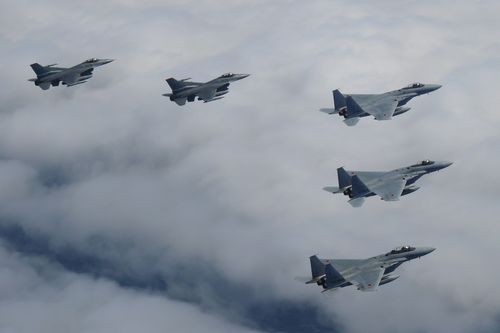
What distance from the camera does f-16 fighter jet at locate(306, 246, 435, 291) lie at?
13362cm

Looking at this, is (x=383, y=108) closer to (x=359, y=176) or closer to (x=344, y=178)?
(x=359, y=176)

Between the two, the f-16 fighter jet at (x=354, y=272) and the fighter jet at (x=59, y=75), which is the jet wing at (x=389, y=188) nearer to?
the f-16 fighter jet at (x=354, y=272)

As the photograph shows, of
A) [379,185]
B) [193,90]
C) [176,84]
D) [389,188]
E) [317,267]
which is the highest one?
[176,84]

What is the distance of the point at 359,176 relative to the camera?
150750 millimetres

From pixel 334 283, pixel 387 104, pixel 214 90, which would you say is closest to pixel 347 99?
pixel 387 104

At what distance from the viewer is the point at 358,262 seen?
138 meters

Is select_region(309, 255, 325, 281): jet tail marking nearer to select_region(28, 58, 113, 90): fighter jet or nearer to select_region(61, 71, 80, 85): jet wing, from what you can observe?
select_region(28, 58, 113, 90): fighter jet

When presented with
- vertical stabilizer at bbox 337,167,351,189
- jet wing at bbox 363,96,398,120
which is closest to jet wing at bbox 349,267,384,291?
vertical stabilizer at bbox 337,167,351,189

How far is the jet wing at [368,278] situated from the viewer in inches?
5221

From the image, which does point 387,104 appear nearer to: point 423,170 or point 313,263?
point 423,170

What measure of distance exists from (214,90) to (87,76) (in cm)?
3456

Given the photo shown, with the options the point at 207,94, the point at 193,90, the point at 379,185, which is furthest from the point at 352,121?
the point at 193,90

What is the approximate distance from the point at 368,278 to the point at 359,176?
23.3 m

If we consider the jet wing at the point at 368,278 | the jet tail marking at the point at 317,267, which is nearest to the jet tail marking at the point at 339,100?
the jet wing at the point at 368,278
